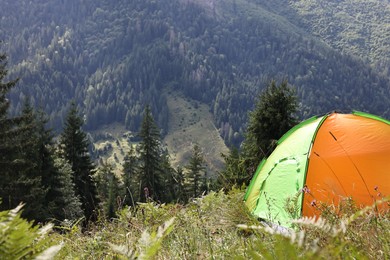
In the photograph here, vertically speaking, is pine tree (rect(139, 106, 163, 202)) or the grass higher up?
the grass

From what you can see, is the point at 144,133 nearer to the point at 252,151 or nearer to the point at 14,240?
the point at 252,151

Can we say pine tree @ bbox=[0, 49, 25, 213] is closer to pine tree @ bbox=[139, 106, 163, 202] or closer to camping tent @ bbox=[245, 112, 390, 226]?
camping tent @ bbox=[245, 112, 390, 226]

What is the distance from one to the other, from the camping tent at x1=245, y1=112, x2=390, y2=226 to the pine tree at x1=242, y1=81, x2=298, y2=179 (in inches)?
402

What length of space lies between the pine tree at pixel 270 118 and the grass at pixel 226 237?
46.8 feet

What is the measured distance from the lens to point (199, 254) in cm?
241

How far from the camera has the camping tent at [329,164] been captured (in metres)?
7.30

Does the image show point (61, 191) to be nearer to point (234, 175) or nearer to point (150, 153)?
point (234, 175)

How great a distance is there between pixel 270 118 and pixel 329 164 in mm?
12026

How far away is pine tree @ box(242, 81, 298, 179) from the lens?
19406mm

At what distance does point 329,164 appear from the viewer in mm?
7793

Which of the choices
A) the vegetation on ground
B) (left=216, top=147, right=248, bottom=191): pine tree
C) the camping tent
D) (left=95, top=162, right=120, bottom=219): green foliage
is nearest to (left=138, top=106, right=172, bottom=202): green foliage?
(left=95, top=162, right=120, bottom=219): green foliage

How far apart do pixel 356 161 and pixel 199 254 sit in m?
6.09

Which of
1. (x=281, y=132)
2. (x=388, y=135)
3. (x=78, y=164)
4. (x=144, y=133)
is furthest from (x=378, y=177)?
(x=144, y=133)

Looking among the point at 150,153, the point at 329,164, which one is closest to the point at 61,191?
the point at 150,153
